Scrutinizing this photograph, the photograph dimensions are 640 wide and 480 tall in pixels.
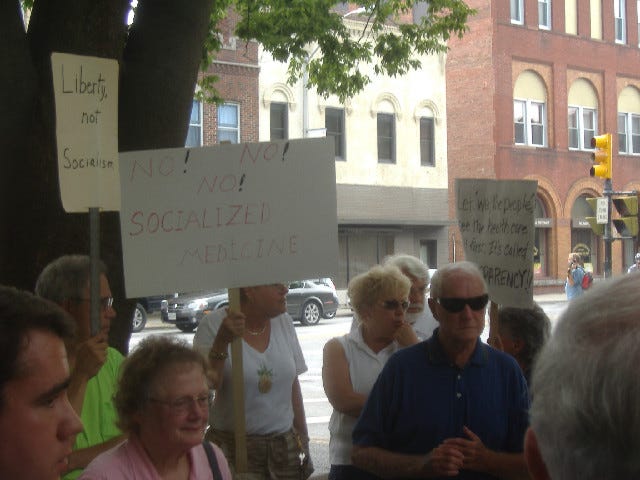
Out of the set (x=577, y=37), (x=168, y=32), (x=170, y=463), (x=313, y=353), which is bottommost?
(x=313, y=353)

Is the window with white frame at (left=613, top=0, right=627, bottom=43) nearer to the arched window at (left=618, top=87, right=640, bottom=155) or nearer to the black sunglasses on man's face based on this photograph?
the arched window at (left=618, top=87, right=640, bottom=155)

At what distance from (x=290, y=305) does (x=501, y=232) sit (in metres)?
21.6

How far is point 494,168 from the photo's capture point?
3816 centimetres

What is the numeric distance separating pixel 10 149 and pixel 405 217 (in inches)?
1220

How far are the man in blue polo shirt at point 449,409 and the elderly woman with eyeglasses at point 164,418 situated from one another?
742mm

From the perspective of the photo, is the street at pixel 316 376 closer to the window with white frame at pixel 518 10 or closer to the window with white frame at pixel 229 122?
the window with white frame at pixel 229 122

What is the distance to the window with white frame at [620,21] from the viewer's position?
43.1 meters

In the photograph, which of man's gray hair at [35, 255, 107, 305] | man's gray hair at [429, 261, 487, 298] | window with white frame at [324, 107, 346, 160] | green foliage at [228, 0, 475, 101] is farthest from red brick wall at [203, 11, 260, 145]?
man's gray hair at [429, 261, 487, 298]

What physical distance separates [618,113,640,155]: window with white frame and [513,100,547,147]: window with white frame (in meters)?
4.42

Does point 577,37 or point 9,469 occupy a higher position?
point 577,37

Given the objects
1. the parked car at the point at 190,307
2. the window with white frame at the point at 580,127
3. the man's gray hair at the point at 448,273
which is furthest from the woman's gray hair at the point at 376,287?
the window with white frame at the point at 580,127

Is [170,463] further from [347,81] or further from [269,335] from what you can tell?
[347,81]

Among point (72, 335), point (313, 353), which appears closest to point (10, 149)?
point (72, 335)

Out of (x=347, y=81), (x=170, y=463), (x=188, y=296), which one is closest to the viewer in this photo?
(x=170, y=463)
